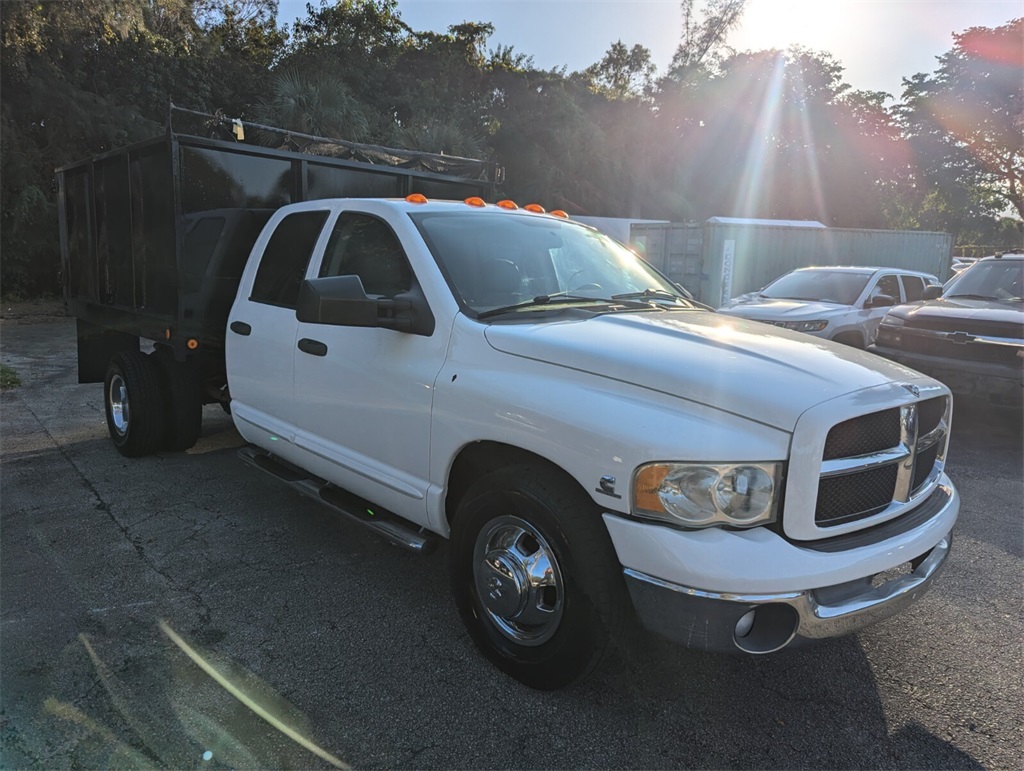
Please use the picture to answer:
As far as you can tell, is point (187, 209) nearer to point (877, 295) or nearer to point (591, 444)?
point (591, 444)

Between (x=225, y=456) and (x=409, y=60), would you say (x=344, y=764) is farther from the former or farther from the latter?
(x=409, y=60)

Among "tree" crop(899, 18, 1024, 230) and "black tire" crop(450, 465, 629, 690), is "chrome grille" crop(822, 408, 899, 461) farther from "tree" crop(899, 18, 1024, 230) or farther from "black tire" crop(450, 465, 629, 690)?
"tree" crop(899, 18, 1024, 230)

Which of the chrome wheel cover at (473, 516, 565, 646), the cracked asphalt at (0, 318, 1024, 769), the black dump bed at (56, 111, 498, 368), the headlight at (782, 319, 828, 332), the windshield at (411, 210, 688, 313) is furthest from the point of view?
the headlight at (782, 319, 828, 332)

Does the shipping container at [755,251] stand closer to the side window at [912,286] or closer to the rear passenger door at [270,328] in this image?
the side window at [912,286]

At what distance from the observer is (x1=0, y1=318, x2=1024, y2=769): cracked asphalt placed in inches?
97.8

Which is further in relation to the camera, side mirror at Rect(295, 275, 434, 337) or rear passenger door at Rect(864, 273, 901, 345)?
rear passenger door at Rect(864, 273, 901, 345)

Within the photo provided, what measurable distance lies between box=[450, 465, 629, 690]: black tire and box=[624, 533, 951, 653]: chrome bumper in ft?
0.46

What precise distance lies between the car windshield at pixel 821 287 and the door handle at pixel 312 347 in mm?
7661

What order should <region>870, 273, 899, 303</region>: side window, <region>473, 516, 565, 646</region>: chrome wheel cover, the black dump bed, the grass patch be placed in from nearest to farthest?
<region>473, 516, 565, 646</region>: chrome wheel cover, the black dump bed, the grass patch, <region>870, 273, 899, 303</region>: side window

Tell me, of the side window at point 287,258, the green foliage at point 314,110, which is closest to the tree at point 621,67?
the green foliage at point 314,110

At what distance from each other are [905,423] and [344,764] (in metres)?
2.31

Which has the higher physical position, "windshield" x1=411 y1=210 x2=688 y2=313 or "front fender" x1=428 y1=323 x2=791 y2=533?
"windshield" x1=411 y1=210 x2=688 y2=313

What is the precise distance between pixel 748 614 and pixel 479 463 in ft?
4.01

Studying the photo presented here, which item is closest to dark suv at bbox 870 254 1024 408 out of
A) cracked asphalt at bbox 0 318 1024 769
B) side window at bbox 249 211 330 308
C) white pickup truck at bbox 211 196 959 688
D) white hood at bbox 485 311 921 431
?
cracked asphalt at bbox 0 318 1024 769
